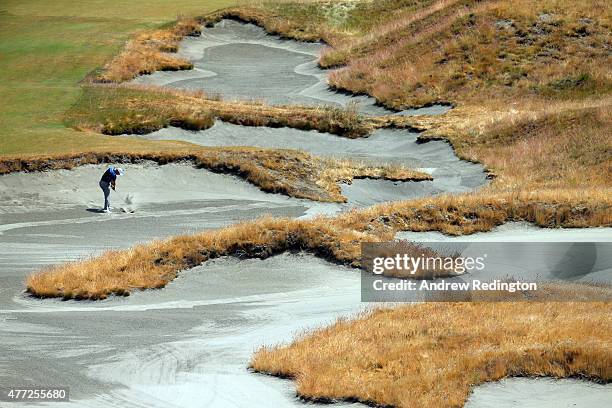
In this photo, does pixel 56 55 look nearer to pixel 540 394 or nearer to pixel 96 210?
pixel 96 210

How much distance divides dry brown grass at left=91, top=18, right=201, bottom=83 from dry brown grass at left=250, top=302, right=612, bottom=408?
1981 inches

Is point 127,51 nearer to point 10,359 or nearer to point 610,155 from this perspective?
point 610,155

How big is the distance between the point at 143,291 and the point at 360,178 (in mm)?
21568

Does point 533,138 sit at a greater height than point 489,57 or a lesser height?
lesser

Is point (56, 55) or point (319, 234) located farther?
point (56, 55)

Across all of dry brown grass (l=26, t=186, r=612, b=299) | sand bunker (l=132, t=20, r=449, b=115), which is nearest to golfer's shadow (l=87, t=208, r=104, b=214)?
dry brown grass (l=26, t=186, r=612, b=299)

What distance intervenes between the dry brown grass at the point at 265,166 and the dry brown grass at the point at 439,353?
21.5m

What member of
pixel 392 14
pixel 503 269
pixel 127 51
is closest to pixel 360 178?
pixel 503 269

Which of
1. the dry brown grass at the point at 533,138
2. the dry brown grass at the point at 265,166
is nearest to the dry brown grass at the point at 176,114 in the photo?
the dry brown grass at the point at 533,138

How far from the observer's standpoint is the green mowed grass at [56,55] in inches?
1892

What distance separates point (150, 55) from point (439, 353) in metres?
61.4

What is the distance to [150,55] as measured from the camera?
78.2 metres

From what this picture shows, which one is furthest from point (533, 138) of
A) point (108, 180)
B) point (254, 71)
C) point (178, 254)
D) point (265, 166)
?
point (254, 71)

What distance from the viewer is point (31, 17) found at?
89688 millimetres
